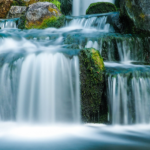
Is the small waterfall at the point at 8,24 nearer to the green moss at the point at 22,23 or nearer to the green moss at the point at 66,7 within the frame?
the green moss at the point at 22,23

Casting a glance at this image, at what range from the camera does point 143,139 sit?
2.94 m

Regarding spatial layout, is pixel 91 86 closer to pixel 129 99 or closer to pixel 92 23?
pixel 129 99

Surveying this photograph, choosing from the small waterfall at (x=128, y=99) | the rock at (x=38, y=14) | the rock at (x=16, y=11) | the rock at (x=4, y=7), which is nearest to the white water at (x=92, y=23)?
the rock at (x=38, y=14)

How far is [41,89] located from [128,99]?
5.45 ft

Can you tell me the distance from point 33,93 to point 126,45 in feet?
11.6

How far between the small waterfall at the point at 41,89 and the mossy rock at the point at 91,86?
12cm

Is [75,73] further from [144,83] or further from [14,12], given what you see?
[14,12]

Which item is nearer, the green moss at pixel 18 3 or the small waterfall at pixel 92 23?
the small waterfall at pixel 92 23

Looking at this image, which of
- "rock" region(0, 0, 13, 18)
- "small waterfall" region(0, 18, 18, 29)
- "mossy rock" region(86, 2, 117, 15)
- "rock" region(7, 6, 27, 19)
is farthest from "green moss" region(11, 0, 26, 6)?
"mossy rock" region(86, 2, 117, 15)

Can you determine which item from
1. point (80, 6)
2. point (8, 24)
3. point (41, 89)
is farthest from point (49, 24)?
point (80, 6)

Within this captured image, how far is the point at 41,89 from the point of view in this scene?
3.55 m

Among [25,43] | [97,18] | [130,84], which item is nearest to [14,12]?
[97,18]

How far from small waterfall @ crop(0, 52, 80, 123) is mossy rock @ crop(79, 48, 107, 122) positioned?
0.12 m

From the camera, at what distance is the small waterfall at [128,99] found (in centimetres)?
366
